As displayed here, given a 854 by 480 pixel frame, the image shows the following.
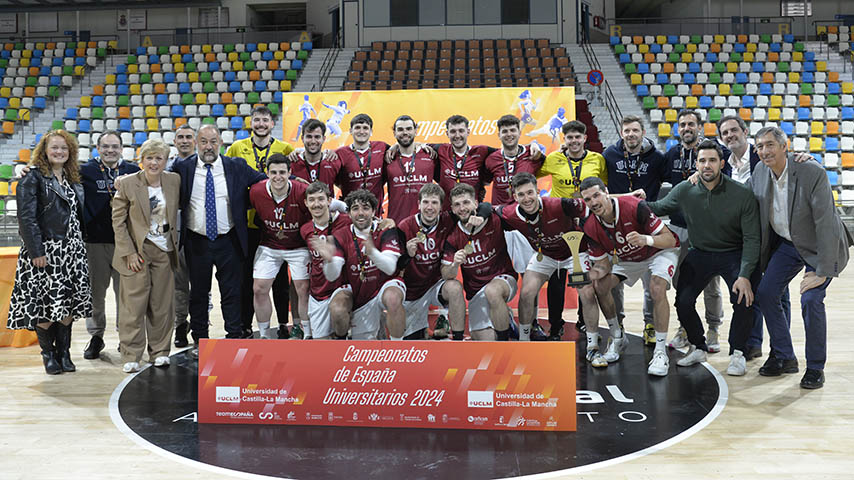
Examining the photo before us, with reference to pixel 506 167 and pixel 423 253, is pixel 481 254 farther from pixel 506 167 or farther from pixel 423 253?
pixel 506 167

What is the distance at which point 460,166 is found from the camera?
5387 mm

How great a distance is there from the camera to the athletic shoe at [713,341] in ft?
17.1

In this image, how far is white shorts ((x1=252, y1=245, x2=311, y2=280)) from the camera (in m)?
4.96

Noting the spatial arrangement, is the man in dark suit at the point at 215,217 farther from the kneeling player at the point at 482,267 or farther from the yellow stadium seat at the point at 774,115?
the yellow stadium seat at the point at 774,115

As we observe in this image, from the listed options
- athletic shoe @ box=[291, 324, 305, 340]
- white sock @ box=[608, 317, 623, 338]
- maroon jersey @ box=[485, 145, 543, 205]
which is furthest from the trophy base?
athletic shoe @ box=[291, 324, 305, 340]

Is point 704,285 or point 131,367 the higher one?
point 704,285

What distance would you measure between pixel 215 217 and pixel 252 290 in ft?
2.91

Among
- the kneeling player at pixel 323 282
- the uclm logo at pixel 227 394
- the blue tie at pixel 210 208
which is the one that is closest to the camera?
the uclm logo at pixel 227 394

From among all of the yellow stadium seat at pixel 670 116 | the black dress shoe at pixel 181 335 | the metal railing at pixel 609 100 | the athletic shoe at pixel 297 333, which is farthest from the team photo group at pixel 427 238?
the yellow stadium seat at pixel 670 116

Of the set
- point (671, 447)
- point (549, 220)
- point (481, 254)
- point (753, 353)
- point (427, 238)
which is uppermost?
point (549, 220)

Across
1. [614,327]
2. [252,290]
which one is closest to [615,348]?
[614,327]

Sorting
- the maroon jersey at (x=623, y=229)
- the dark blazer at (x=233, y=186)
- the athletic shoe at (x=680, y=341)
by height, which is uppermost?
the dark blazer at (x=233, y=186)

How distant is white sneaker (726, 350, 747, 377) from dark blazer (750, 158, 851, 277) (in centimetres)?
80

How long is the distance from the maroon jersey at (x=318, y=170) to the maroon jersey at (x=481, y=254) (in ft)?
4.05
